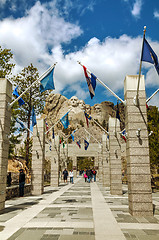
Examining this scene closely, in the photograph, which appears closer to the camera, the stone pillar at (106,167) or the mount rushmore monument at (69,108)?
the stone pillar at (106,167)

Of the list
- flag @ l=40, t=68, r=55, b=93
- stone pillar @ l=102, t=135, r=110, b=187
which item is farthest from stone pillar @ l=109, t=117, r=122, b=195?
flag @ l=40, t=68, r=55, b=93

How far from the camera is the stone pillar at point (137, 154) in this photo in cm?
820

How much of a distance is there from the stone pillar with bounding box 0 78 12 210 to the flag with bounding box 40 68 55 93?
1.96 meters

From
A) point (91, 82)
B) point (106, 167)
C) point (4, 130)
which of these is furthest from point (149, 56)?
point (106, 167)

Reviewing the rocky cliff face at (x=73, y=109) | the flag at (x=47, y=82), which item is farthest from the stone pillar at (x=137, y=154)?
the rocky cliff face at (x=73, y=109)

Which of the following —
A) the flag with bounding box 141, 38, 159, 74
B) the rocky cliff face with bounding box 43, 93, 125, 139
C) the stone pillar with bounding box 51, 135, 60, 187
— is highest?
the rocky cliff face with bounding box 43, 93, 125, 139

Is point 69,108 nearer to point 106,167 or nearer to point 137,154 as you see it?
point 106,167

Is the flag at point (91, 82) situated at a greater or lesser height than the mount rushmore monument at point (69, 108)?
lesser

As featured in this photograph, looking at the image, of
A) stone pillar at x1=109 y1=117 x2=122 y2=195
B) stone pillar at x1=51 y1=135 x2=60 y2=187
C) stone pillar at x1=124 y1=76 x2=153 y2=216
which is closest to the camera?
stone pillar at x1=124 y1=76 x2=153 y2=216

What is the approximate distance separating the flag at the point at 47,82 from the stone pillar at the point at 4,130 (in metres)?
1.96

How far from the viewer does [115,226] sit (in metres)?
6.38

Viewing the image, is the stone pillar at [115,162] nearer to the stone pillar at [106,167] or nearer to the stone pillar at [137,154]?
the stone pillar at [106,167]

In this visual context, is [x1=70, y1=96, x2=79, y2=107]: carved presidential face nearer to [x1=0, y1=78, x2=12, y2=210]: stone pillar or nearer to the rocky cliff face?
the rocky cliff face

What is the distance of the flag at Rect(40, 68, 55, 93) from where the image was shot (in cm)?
1115
